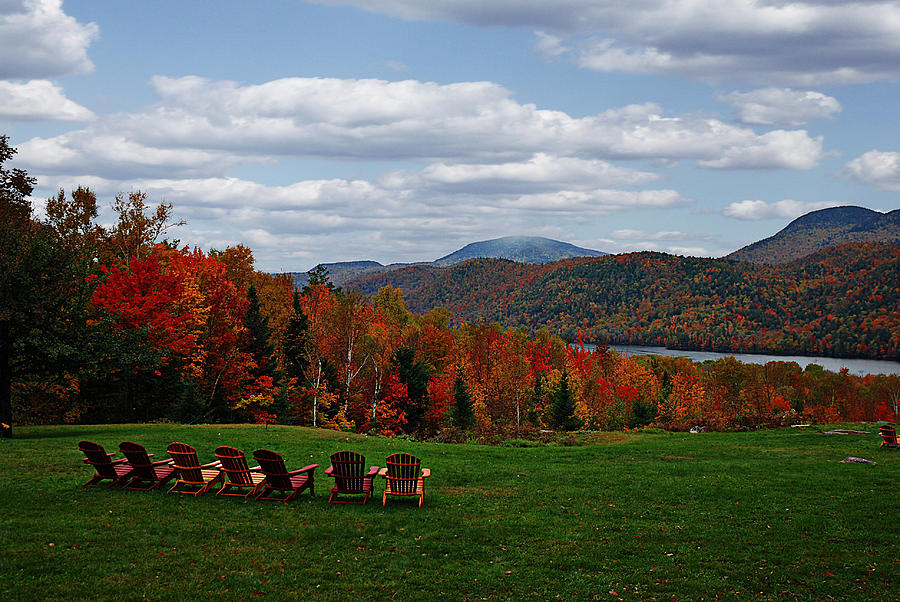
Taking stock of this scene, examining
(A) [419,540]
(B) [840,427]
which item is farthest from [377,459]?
(B) [840,427]

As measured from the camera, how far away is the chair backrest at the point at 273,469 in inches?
491

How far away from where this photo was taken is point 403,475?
12.6 m

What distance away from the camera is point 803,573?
8.87 metres

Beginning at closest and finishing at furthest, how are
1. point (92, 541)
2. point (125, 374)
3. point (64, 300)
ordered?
1. point (92, 541)
2. point (64, 300)
3. point (125, 374)

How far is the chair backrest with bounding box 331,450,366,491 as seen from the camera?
12.6 meters

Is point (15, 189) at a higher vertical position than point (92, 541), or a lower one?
higher

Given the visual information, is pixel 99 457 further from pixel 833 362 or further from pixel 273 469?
pixel 833 362

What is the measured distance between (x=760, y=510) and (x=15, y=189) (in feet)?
142

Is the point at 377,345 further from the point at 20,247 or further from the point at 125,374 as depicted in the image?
the point at 20,247

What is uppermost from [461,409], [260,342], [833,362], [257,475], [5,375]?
[260,342]

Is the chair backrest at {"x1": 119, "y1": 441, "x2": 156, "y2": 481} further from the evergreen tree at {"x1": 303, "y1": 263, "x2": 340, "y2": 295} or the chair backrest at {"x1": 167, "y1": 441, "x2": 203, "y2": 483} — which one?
the evergreen tree at {"x1": 303, "y1": 263, "x2": 340, "y2": 295}

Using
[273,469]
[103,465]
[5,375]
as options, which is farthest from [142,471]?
[5,375]

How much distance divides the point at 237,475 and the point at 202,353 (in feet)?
84.0

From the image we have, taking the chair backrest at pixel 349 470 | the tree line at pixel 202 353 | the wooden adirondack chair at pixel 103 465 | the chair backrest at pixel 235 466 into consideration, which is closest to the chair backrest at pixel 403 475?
the chair backrest at pixel 349 470
